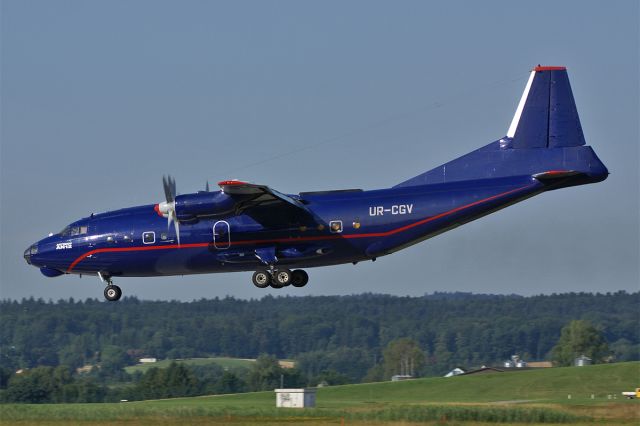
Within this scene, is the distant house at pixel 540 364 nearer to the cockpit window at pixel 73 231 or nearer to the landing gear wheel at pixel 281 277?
the landing gear wheel at pixel 281 277

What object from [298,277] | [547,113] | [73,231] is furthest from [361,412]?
[73,231]

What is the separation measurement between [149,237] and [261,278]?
413cm

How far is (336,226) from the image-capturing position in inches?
1511

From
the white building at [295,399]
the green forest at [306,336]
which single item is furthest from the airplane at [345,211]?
the green forest at [306,336]

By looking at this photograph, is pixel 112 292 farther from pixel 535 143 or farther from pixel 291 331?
pixel 291 331

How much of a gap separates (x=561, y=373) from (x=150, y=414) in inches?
1209

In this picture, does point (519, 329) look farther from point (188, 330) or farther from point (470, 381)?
point (470, 381)

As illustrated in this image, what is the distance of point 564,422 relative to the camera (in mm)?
36031

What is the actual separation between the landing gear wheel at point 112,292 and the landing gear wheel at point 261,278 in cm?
536

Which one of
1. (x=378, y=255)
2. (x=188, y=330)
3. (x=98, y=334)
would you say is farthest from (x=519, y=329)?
(x=378, y=255)

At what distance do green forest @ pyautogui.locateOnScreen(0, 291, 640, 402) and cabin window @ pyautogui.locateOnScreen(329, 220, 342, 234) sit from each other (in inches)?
1393

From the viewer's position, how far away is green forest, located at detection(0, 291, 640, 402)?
302 feet

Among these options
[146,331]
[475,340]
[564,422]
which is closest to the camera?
[564,422]

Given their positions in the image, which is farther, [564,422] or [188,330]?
[188,330]
